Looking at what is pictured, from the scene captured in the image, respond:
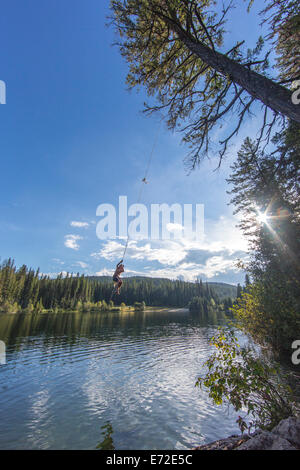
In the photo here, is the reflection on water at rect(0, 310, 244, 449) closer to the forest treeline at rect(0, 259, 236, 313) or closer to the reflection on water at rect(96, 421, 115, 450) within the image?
the reflection on water at rect(96, 421, 115, 450)

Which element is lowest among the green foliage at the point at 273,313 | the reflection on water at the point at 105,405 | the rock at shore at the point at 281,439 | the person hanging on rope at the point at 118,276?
the reflection on water at the point at 105,405

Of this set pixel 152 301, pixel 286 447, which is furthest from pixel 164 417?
pixel 152 301

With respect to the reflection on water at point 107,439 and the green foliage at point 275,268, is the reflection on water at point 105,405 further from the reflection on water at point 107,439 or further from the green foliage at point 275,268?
the green foliage at point 275,268

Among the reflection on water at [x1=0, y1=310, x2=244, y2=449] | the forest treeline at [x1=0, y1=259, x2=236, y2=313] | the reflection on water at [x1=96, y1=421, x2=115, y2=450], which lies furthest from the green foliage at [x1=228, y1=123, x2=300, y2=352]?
the forest treeline at [x1=0, y1=259, x2=236, y2=313]

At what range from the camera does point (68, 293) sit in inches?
3903

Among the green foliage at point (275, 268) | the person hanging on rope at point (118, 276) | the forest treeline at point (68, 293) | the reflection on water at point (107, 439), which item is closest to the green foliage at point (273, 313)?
the green foliage at point (275, 268)

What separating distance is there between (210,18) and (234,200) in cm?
1142

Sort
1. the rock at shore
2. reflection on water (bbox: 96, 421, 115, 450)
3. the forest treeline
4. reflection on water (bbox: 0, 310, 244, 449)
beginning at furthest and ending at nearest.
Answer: the forest treeline
reflection on water (bbox: 0, 310, 244, 449)
reflection on water (bbox: 96, 421, 115, 450)
the rock at shore

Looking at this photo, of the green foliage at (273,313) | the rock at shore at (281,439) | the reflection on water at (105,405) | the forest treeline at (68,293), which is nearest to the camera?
the rock at shore at (281,439)

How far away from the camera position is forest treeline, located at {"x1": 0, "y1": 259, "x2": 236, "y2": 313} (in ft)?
245

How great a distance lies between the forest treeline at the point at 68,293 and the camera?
7470 cm

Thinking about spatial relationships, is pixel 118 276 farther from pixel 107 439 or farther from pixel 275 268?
pixel 275 268
